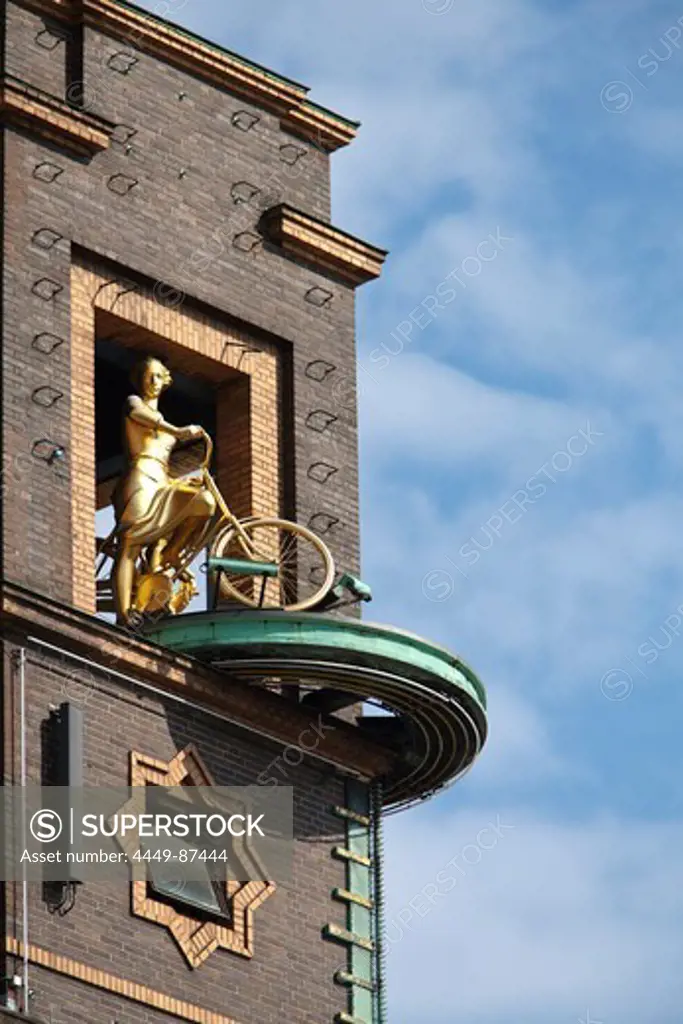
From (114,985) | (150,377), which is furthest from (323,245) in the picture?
(114,985)

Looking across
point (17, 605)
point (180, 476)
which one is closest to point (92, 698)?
point (17, 605)

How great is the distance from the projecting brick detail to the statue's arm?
558mm

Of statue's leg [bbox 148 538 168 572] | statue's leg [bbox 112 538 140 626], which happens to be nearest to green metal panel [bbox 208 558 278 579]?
statue's leg [bbox 148 538 168 572]

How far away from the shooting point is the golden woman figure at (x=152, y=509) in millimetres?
60281

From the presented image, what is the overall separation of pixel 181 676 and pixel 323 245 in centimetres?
665

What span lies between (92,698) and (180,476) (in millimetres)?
5901

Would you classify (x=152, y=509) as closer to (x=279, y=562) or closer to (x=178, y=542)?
(x=178, y=542)

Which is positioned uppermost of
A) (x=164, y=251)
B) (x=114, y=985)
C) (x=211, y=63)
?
(x=211, y=63)

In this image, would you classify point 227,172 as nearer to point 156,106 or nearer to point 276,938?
point 156,106

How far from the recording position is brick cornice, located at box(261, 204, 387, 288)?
2469 inches

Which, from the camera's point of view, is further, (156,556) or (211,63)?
(211,63)

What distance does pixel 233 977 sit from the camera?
2286 inches

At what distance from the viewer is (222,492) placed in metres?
61.7

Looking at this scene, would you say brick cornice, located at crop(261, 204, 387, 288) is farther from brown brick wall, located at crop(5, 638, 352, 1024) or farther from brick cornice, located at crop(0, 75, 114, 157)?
brown brick wall, located at crop(5, 638, 352, 1024)
